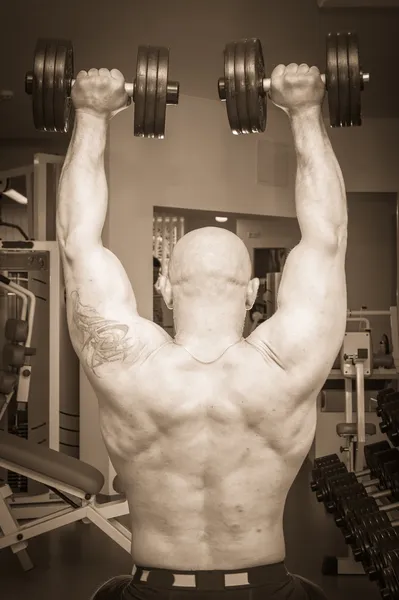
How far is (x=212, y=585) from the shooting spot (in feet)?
4.41

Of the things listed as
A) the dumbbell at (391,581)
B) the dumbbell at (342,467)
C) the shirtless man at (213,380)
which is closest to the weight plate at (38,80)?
the shirtless man at (213,380)

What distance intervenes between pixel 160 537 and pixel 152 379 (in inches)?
11.2

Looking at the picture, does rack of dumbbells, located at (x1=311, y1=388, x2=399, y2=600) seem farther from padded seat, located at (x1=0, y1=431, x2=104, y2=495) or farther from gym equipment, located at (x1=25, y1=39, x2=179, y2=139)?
gym equipment, located at (x1=25, y1=39, x2=179, y2=139)

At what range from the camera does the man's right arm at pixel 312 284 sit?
1.32 meters

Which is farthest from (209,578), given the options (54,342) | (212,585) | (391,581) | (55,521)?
(54,342)

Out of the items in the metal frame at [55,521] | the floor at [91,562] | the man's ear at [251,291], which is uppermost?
the man's ear at [251,291]

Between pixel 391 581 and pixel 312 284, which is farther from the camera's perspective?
pixel 391 581

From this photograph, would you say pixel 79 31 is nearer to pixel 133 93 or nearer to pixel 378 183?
pixel 378 183

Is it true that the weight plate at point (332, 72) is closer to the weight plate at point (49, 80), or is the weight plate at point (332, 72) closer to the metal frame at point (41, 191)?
the weight plate at point (49, 80)

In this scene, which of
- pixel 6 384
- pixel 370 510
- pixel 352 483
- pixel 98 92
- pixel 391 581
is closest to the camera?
pixel 98 92

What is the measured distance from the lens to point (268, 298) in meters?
6.93

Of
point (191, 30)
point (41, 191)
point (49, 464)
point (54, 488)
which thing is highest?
point (191, 30)

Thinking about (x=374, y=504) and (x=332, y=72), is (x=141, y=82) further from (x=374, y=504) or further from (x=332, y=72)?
(x=374, y=504)

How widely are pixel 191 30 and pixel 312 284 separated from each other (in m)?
3.44
